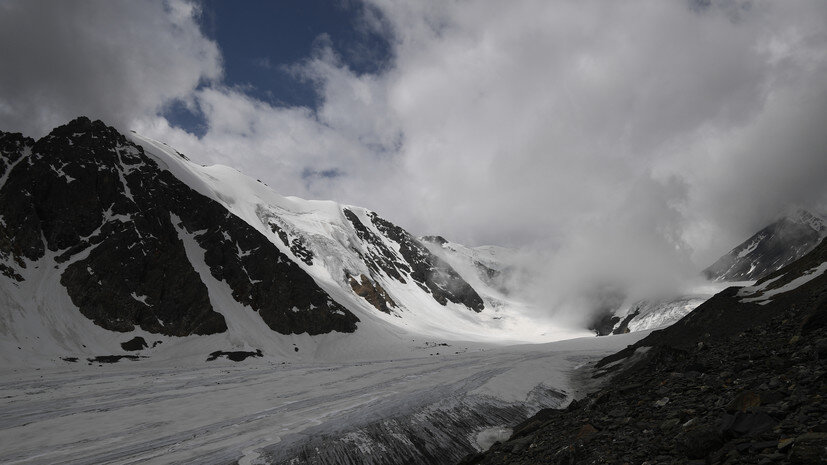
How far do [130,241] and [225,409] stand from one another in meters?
69.2

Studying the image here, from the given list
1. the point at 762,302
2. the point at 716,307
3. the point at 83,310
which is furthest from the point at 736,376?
the point at 83,310

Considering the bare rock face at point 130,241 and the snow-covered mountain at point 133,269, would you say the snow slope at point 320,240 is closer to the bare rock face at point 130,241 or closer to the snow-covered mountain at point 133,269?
the snow-covered mountain at point 133,269

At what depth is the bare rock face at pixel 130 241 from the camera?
224 ft

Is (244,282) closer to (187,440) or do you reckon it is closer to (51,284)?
(51,284)

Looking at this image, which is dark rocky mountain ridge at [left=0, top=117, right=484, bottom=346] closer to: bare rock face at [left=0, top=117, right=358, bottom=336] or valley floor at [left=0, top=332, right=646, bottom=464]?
bare rock face at [left=0, top=117, right=358, bottom=336]

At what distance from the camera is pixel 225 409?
2419 cm

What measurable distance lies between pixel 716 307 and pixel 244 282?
3375 inches

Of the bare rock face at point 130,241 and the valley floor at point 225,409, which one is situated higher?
the bare rock face at point 130,241

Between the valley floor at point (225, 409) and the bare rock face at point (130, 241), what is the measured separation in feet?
101

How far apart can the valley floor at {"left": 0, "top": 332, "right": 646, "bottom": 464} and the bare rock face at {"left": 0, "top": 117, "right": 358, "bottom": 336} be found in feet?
101

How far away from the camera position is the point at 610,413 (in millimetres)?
12422

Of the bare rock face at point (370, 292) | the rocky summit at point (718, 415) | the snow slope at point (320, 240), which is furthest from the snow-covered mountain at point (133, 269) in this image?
the rocky summit at point (718, 415)

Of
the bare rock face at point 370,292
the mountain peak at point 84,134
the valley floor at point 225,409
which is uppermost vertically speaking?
the mountain peak at point 84,134

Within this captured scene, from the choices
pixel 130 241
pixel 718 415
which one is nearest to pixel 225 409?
pixel 718 415
